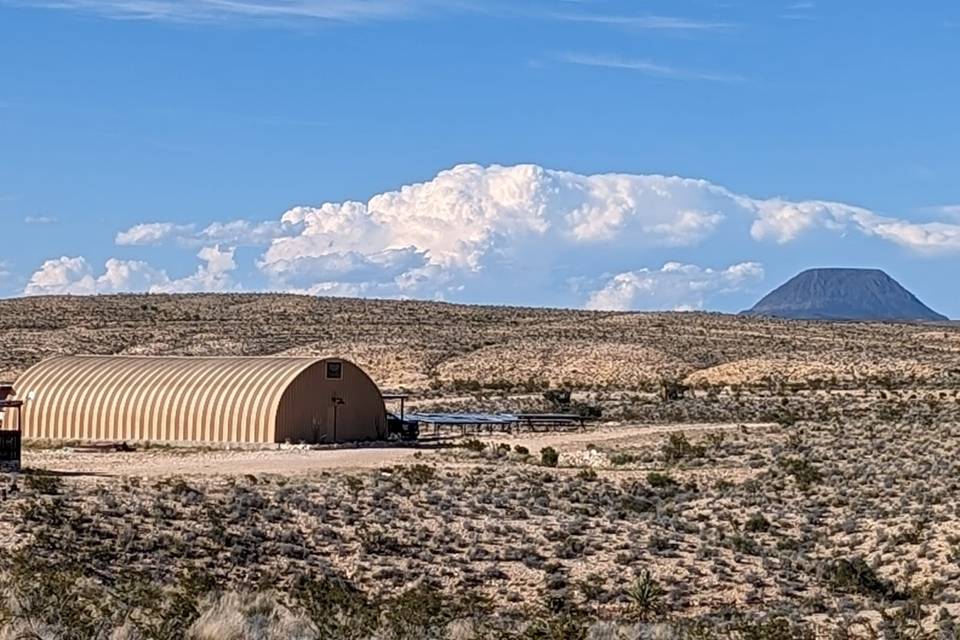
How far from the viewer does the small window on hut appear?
5147 cm

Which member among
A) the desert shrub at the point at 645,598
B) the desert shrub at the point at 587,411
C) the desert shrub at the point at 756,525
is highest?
the desert shrub at the point at 587,411

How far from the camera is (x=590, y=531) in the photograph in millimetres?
32906

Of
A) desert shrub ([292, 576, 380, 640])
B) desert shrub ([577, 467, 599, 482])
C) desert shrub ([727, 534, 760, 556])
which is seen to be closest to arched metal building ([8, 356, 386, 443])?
desert shrub ([577, 467, 599, 482])

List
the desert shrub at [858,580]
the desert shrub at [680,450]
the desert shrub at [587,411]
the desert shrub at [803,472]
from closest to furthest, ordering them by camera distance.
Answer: the desert shrub at [858,580], the desert shrub at [803,472], the desert shrub at [680,450], the desert shrub at [587,411]

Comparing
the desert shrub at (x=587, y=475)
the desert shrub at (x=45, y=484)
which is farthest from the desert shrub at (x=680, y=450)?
the desert shrub at (x=45, y=484)

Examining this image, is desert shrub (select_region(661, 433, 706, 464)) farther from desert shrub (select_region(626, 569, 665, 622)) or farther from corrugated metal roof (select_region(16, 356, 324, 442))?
desert shrub (select_region(626, 569, 665, 622))

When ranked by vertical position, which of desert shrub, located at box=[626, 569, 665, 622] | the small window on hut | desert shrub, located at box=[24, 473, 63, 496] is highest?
the small window on hut

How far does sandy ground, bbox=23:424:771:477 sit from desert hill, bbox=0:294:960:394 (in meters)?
30.7

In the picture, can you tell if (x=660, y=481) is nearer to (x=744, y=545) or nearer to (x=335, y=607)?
(x=744, y=545)

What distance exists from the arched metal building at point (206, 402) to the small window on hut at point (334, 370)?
0.03 m

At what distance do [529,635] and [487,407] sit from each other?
166 feet

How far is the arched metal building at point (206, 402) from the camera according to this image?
49.3m

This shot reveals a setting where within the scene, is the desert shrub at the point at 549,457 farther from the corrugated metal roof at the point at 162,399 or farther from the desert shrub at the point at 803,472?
the corrugated metal roof at the point at 162,399

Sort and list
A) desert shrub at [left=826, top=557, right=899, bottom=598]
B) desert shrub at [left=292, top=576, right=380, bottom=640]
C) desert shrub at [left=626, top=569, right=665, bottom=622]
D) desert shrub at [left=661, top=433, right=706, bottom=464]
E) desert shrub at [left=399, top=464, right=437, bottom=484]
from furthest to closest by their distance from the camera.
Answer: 1. desert shrub at [left=661, top=433, right=706, bottom=464]
2. desert shrub at [left=399, top=464, right=437, bottom=484]
3. desert shrub at [left=826, top=557, right=899, bottom=598]
4. desert shrub at [left=626, top=569, right=665, bottom=622]
5. desert shrub at [left=292, top=576, right=380, bottom=640]
